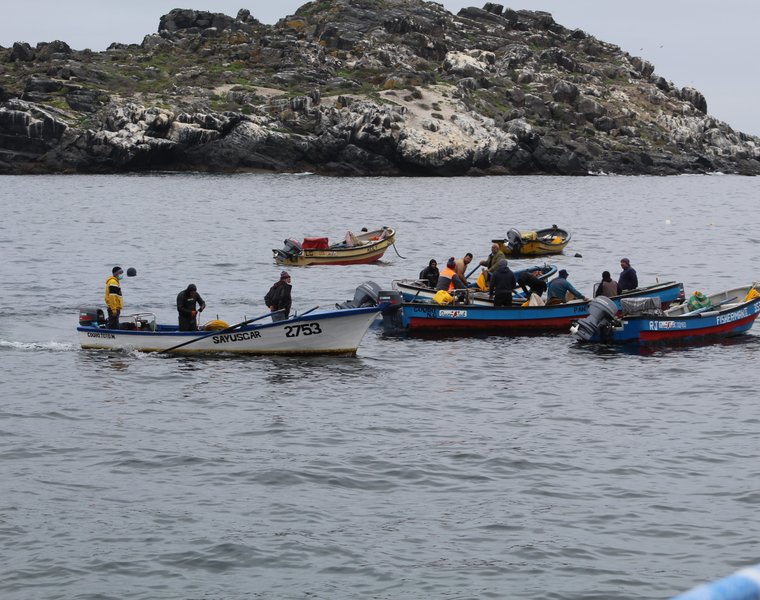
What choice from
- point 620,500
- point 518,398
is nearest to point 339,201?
point 518,398

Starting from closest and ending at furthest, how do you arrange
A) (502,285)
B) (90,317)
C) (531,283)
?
1. (90,317)
2. (502,285)
3. (531,283)

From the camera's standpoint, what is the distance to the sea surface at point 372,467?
1466cm

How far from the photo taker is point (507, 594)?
13945 millimetres

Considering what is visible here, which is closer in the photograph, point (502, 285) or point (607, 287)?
point (607, 287)

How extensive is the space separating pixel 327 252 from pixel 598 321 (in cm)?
2475

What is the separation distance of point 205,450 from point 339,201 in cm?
7593

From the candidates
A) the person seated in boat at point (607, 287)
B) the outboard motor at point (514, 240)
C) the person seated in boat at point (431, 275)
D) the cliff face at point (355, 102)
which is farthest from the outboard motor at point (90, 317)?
the cliff face at point (355, 102)

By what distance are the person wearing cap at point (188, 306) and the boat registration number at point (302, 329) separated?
2.47 metres

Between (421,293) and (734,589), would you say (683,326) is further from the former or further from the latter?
(734,589)

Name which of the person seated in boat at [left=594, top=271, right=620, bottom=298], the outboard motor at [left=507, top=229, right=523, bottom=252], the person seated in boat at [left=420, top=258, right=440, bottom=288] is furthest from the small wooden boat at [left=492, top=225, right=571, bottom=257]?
the person seated in boat at [left=594, top=271, right=620, bottom=298]

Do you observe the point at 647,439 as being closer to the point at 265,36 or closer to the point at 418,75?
Result: the point at 418,75

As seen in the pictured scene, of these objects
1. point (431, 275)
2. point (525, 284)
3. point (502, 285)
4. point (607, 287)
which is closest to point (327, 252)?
point (431, 275)

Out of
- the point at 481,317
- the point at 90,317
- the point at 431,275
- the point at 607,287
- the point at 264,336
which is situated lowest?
the point at 264,336

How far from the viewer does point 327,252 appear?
176 ft
